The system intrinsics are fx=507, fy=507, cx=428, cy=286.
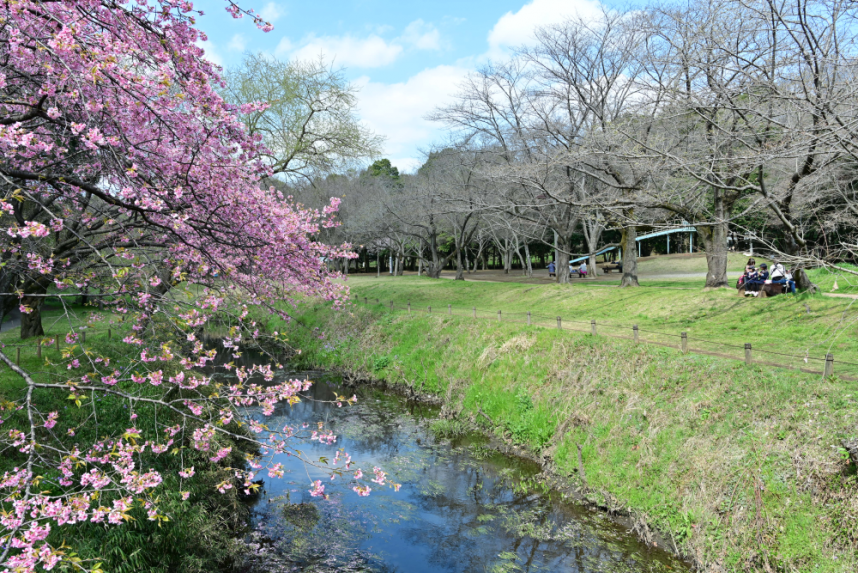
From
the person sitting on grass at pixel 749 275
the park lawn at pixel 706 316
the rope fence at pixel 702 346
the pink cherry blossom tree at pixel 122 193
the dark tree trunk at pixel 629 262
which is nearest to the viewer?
the pink cherry blossom tree at pixel 122 193

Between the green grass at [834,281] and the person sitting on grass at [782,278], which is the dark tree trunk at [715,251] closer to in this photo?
the person sitting on grass at [782,278]

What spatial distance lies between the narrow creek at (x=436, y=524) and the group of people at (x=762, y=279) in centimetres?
1150

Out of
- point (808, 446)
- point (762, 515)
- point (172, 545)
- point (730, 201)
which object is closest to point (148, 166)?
point (172, 545)

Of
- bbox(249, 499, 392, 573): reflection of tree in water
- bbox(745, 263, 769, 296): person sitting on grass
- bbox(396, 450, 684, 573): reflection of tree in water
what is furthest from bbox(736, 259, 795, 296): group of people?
bbox(249, 499, 392, 573): reflection of tree in water

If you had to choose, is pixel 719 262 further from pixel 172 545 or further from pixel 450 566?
pixel 172 545

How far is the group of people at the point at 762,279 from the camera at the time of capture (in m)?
16.5

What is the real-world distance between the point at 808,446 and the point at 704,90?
630cm

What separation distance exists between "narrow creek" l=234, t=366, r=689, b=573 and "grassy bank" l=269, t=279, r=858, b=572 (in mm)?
861

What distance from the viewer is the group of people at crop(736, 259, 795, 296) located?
16531 mm

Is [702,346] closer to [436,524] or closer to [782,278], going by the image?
[782,278]

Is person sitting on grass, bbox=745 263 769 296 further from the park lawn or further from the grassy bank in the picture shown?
the grassy bank

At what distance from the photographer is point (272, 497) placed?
9578 mm

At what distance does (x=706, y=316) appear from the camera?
53.9 ft

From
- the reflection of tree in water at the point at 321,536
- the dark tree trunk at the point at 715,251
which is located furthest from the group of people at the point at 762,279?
the reflection of tree in water at the point at 321,536
